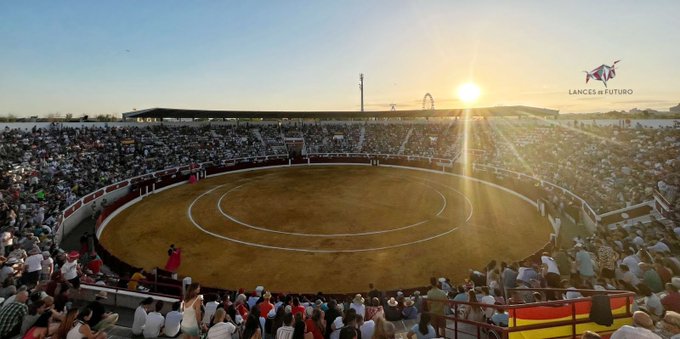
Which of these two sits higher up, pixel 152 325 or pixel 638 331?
pixel 638 331

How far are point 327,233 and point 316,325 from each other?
15.8 m

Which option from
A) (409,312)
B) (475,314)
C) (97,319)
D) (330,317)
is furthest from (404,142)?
(97,319)

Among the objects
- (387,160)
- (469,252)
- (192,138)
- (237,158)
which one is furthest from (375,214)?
(192,138)

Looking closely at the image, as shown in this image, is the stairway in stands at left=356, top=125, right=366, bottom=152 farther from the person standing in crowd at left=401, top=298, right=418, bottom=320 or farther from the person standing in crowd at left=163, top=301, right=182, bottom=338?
the person standing in crowd at left=163, top=301, right=182, bottom=338

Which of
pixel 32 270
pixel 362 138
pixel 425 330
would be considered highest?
pixel 362 138

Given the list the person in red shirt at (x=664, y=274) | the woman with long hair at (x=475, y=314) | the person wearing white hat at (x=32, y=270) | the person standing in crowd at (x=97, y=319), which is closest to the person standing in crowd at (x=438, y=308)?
the woman with long hair at (x=475, y=314)

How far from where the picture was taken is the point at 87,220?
26.5 m

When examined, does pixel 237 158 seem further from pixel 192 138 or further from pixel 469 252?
pixel 469 252

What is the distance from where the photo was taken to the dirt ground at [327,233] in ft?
57.0

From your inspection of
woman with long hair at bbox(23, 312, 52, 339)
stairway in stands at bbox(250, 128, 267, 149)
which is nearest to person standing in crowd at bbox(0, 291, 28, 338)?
woman with long hair at bbox(23, 312, 52, 339)

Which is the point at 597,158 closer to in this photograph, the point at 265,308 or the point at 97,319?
the point at 265,308

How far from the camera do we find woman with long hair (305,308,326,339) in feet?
24.1

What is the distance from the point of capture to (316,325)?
756 centimetres

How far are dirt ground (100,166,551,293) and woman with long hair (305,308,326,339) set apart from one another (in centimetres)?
801
